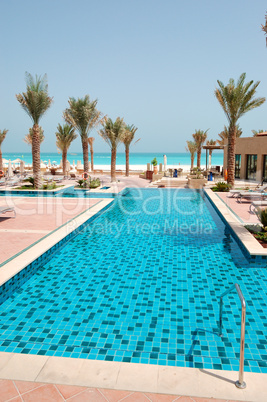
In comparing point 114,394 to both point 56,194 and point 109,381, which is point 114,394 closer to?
point 109,381

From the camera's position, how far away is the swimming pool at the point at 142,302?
15.1 feet

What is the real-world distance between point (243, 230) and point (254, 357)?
6111mm

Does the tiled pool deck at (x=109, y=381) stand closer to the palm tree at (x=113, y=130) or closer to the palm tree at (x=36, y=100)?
the palm tree at (x=36, y=100)

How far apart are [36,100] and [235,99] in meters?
12.3

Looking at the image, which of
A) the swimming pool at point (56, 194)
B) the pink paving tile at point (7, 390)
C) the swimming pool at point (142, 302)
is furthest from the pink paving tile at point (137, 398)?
the swimming pool at point (56, 194)

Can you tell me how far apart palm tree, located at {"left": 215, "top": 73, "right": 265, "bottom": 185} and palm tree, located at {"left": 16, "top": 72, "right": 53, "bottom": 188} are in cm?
1094

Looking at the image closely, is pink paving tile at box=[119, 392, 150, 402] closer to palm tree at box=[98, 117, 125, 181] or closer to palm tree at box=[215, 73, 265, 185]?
palm tree at box=[215, 73, 265, 185]

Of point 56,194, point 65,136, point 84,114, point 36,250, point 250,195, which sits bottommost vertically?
point 36,250

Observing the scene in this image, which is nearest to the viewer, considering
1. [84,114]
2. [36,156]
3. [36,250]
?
[36,250]

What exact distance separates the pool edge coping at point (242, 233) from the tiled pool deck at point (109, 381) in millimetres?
4483

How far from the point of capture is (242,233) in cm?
975

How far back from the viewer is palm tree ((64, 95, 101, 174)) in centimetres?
2416

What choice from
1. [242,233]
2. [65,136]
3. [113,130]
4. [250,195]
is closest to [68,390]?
[242,233]

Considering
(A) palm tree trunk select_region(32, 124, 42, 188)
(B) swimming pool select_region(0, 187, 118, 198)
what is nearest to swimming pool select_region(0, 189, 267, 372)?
(B) swimming pool select_region(0, 187, 118, 198)
